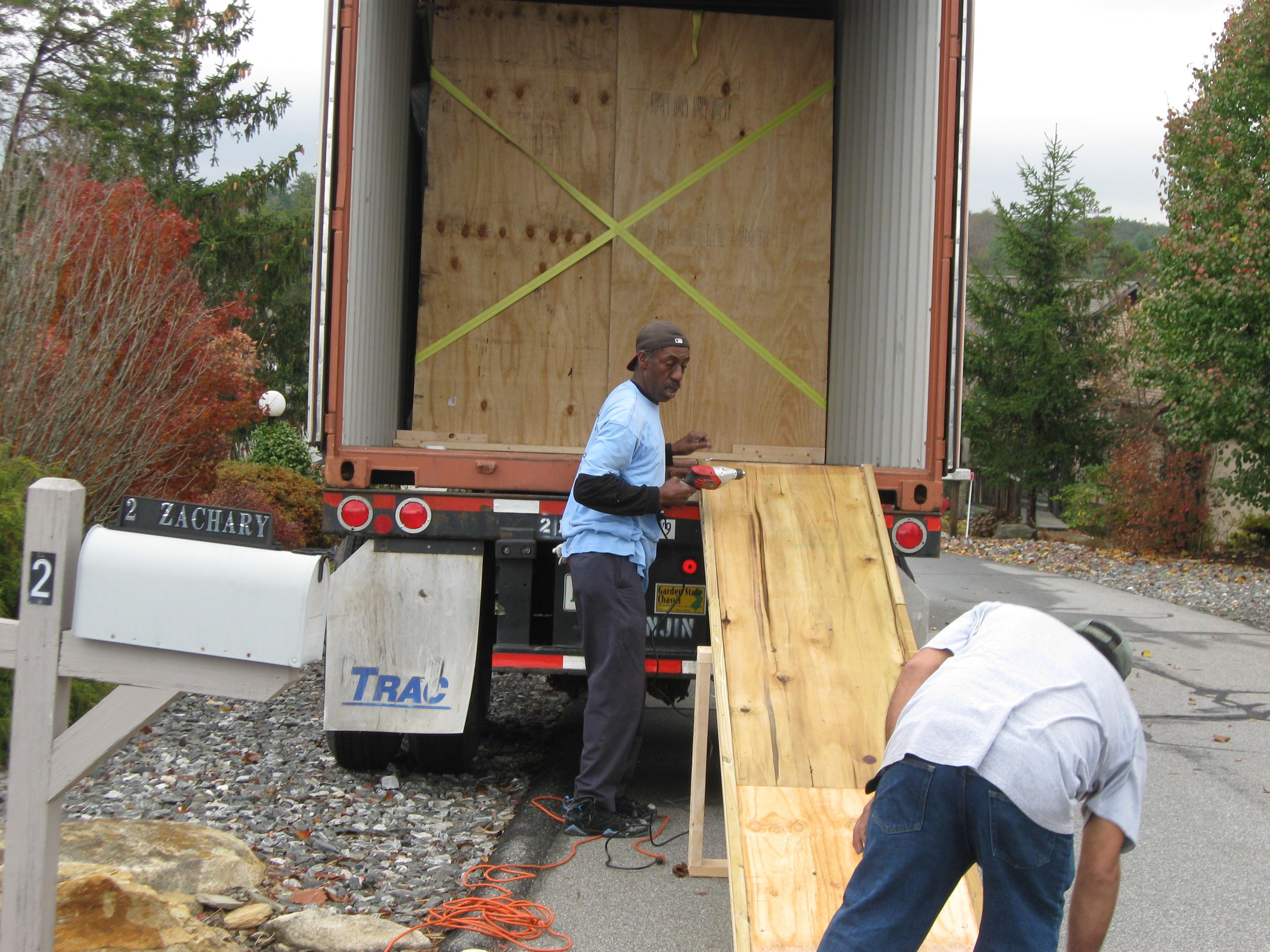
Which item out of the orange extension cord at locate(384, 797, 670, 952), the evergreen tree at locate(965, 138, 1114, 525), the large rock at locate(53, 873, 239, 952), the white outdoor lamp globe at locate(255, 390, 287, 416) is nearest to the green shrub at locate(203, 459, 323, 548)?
the white outdoor lamp globe at locate(255, 390, 287, 416)

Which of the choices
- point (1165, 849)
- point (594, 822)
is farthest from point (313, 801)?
point (1165, 849)

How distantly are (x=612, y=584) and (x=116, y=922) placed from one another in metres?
2.19

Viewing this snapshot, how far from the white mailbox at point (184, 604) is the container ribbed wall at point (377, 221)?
2.67m

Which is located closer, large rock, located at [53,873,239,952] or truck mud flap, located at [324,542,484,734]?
large rock, located at [53,873,239,952]

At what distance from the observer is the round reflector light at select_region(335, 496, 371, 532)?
5.12 metres

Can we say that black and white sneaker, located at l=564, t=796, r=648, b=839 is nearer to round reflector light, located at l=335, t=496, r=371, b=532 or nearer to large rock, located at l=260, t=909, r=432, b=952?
large rock, located at l=260, t=909, r=432, b=952

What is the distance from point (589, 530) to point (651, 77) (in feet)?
11.7

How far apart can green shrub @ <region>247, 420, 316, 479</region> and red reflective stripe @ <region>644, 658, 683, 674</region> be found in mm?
12070

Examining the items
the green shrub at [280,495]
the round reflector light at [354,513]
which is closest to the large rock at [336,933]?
the round reflector light at [354,513]

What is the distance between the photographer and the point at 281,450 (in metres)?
16.9

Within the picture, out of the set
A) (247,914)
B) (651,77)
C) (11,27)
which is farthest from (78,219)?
(11,27)

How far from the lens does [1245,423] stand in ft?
50.5

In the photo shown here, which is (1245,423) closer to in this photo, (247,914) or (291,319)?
(247,914)

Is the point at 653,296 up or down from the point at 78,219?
down
